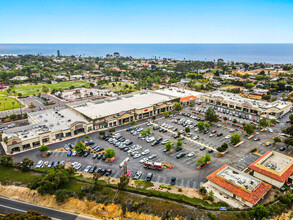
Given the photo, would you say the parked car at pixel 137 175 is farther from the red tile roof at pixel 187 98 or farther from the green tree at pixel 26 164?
the red tile roof at pixel 187 98

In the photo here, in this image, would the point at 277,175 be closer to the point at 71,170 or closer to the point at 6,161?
the point at 71,170

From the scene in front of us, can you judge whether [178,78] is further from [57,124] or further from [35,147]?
[35,147]

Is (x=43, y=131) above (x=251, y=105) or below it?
below

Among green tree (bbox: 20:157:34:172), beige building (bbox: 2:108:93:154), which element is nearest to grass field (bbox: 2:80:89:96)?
beige building (bbox: 2:108:93:154)

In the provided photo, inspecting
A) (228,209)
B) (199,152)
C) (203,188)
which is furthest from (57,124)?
(228,209)

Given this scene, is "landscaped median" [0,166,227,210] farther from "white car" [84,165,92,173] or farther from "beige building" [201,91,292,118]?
"beige building" [201,91,292,118]

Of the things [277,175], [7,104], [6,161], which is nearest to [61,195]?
[6,161]
